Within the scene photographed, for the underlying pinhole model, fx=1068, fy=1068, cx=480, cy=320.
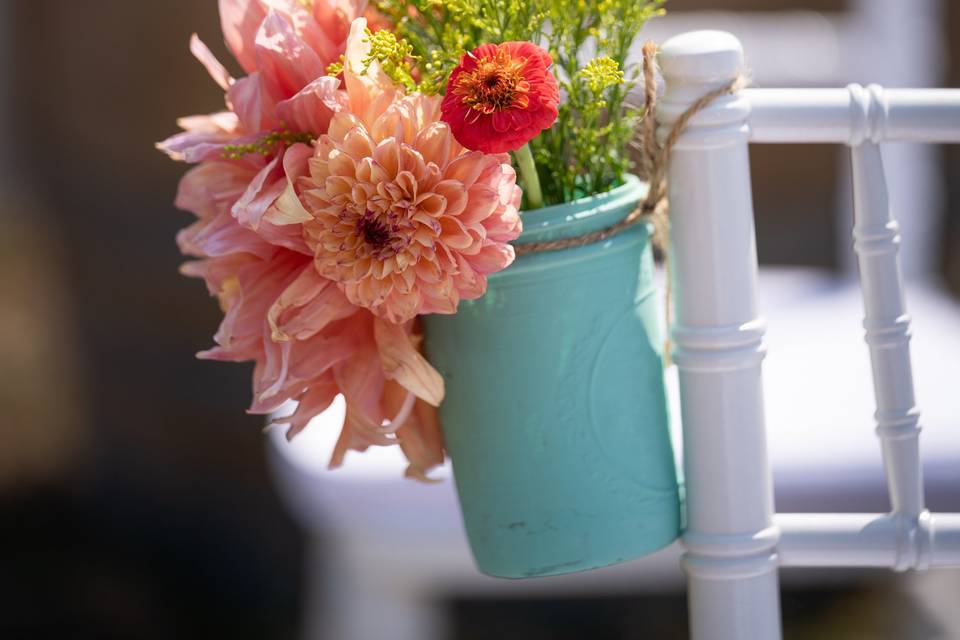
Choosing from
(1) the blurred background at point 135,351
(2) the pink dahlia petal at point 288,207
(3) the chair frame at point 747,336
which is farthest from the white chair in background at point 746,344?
(1) the blurred background at point 135,351

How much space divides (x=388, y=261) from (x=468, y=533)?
0.22 metres

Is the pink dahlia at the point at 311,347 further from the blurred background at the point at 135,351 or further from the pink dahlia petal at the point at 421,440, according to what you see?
the blurred background at the point at 135,351

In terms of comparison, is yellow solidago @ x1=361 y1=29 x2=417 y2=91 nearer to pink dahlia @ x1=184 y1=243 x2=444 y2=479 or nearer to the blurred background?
pink dahlia @ x1=184 y1=243 x2=444 y2=479

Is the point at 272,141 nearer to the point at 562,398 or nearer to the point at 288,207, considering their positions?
the point at 288,207

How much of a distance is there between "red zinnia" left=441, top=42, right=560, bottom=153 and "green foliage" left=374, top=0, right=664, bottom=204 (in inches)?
1.6

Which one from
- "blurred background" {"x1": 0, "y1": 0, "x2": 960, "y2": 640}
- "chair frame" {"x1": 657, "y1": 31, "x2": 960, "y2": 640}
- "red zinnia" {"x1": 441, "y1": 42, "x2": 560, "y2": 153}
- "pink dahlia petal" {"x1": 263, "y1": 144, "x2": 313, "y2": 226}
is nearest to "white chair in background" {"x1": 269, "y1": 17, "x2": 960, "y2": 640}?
"chair frame" {"x1": 657, "y1": 31, "x2": 960, "y2": 640}

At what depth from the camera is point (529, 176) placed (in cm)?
62

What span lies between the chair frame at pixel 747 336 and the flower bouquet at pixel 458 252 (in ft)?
0.10

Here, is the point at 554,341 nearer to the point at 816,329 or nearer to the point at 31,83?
the point at 816,329

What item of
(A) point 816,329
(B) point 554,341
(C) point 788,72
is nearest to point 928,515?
(B) point 554,341

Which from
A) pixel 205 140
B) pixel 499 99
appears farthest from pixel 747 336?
pixel 205 140

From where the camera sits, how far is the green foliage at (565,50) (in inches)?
23.7

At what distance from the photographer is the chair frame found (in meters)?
0.63

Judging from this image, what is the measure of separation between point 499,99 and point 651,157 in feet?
0.48
